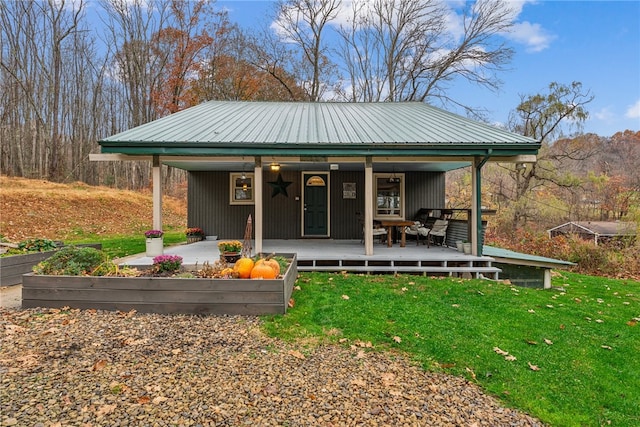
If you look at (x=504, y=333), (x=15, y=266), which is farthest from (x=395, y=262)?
(x=15, y=266)

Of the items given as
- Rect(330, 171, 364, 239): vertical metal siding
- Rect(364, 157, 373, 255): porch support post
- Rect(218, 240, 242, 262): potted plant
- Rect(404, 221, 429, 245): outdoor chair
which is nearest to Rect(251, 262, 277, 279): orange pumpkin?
Rect(218, 240, 242, 262): potted plant

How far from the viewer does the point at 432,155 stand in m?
6.68

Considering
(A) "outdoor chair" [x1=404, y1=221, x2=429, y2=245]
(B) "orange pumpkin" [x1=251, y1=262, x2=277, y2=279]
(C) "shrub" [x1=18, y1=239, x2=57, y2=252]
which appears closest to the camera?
(B) "orange pumpkin" [x1=251, y1=262, x2=277, y2=279]

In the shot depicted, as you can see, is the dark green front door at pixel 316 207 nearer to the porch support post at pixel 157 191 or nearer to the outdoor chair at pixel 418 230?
the outdoor chair at pixel 418 230

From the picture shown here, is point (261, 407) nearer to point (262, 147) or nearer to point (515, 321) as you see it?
point (515, 321)

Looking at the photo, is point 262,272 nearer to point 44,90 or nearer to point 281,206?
point 281,206

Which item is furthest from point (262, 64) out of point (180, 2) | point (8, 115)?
point (8, 115)

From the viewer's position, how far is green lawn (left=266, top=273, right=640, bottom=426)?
8.84 feet

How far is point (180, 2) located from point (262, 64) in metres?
6.54

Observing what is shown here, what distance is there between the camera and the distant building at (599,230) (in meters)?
12.5

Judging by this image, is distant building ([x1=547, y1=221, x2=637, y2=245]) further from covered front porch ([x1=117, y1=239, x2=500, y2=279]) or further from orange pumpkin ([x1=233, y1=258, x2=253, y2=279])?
orange pumpkin ([x1=233, y1=258, x2=253, y2=279])

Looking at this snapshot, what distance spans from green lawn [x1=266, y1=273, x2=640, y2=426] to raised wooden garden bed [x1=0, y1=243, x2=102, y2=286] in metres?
4.55

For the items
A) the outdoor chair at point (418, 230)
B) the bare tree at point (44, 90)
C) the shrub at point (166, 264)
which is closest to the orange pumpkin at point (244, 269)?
the shrub at point (166, 264)

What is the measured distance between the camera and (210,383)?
256 cm
